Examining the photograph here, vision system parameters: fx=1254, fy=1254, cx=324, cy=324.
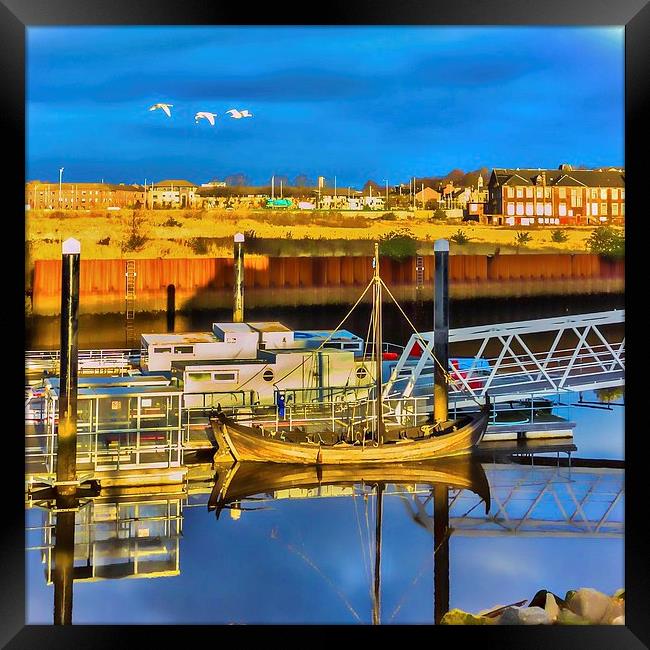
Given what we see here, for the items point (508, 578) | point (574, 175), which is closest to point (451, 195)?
point (574, 175)

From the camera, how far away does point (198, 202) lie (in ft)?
40.0

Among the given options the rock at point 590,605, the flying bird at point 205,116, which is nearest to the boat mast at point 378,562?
the rock at point 590,605

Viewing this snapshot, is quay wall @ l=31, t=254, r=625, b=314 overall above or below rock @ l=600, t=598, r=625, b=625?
above

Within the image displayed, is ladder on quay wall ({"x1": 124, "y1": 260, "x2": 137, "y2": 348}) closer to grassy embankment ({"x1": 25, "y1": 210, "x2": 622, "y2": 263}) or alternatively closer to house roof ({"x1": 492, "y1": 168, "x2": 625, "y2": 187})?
grassy embankment ({"x1": 25, "y1": 210, "x2": 622, "y2": 263})

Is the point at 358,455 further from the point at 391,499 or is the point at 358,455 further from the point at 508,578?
the point at 508,578

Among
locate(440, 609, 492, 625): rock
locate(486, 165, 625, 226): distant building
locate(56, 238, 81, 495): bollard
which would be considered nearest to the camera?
locate(440, 609, 492, 625): rock

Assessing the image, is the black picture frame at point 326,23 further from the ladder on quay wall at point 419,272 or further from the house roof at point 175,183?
the ladder on quay wall at point 419,272

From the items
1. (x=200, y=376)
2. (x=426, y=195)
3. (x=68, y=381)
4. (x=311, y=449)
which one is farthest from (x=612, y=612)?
(x=426, y=195)

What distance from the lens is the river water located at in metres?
6.98

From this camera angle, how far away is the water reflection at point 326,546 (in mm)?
6992

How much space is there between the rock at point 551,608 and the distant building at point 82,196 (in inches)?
239

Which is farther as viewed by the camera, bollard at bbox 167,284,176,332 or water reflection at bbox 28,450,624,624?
bollard at bbox 167,284,176,332

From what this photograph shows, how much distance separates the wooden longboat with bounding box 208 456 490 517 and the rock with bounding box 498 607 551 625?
2.22 meters

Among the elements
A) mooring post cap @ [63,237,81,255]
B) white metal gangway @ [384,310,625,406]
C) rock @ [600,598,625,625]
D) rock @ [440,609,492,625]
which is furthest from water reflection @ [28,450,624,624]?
mooring post cap @ [63,237,81,255]
